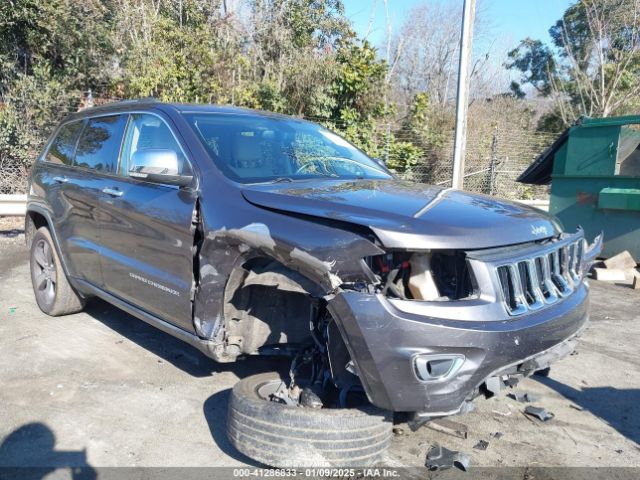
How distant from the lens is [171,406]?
3.64m

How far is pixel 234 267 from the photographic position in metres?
3.02

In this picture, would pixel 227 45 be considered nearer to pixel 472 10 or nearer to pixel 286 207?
pixel 472 10

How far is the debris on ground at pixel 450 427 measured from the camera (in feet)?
10.9

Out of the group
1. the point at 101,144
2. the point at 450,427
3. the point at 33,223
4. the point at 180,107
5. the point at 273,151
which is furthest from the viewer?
the point at 33,223

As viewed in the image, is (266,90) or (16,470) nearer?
(16,470)

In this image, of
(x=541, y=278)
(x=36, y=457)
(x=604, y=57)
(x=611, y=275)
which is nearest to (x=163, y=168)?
(x=36, y=457)

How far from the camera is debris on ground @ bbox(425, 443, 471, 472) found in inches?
116

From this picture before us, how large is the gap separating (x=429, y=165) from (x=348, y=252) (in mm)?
11521

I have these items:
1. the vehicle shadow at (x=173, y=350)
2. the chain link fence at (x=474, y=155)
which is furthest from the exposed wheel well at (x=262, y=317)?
the chain link fence at (x=474, y=155)

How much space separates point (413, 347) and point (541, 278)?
0.94 meters

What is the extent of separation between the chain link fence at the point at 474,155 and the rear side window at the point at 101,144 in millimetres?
7892

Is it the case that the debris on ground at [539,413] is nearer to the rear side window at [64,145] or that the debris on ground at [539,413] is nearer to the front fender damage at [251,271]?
the front fender damage at [251,271]

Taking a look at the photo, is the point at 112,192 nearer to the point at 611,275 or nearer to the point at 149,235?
the point at 149,235

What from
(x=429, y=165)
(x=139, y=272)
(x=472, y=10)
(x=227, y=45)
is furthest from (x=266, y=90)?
(x=139, y=272)
